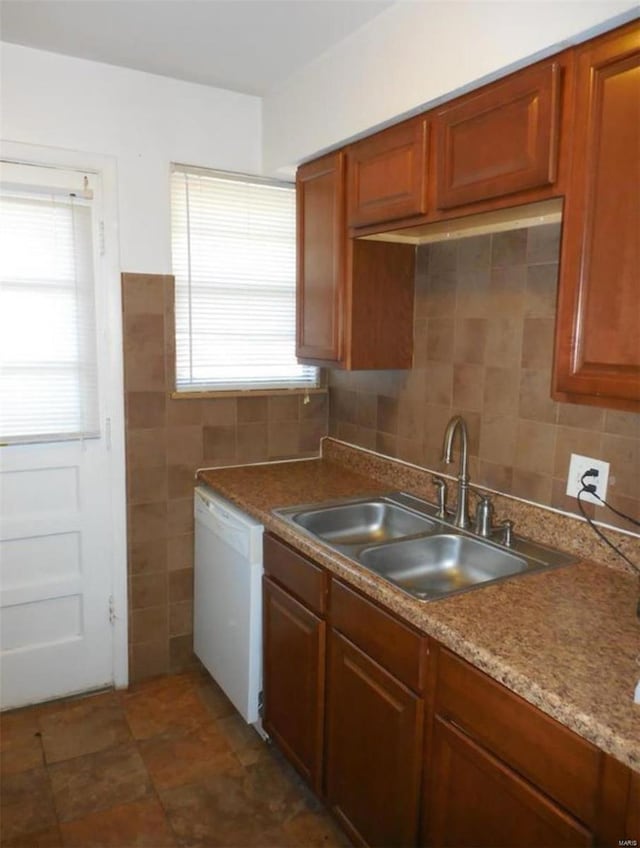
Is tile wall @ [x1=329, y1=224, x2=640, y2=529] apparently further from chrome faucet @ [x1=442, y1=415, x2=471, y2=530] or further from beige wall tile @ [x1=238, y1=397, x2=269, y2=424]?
beige wall tile @ [x1=238, y1=397, x2=269, y2=424]

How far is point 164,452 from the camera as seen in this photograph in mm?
2607

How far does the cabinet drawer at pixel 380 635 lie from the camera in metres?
1.47

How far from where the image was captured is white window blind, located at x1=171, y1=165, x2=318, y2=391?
101 inches

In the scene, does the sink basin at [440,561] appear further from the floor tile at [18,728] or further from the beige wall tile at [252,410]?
the floor tile at [18,728]

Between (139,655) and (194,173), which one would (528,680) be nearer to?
(139,655)

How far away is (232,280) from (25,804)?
2.05 meters

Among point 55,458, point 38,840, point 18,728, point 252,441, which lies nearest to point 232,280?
point 252,441

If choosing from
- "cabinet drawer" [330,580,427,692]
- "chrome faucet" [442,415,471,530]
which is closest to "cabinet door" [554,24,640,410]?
"chrome faucet" [442,415,471,530]

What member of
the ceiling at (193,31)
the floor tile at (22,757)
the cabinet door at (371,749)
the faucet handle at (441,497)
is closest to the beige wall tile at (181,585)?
the floor tile at (22,757)

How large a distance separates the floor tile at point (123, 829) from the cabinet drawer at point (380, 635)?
873 millimetres

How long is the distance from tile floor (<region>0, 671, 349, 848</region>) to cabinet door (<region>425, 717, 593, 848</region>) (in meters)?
0.65

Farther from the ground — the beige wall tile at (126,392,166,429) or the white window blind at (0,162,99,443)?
the white window blind at (0,162,99,443)

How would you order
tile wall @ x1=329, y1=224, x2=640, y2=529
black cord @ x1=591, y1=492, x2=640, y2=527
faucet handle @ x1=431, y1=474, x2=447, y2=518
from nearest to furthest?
1. black cord @ x1=591, y1=492, x2=640, y2=527
2. tile wall @ x1=329, y1=224, x2=640, y2=529
3. faucet handle @ x1=431, y1=474, x2=447, y2=518

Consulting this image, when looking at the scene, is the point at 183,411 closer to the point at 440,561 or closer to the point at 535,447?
the point at 440,561
